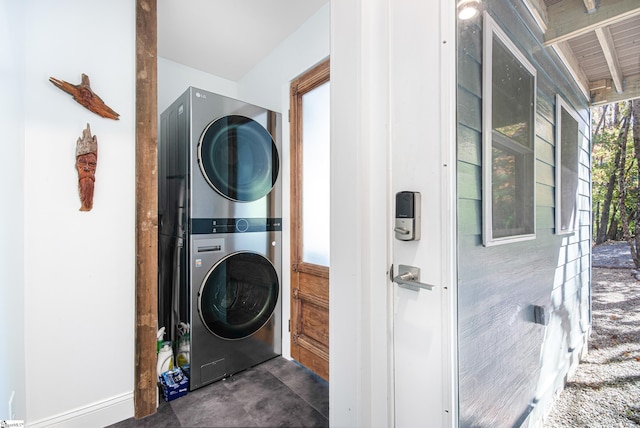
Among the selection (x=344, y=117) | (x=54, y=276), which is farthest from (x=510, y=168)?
(x=54, y=276)

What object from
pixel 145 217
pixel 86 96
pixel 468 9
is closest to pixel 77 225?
pixel 145 217

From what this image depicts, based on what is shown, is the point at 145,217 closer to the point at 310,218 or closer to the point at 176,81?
the point at 310,218

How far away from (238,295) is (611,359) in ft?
6.20

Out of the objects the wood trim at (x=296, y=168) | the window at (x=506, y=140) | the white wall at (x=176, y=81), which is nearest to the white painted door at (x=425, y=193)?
the window at (x=506, y=140)

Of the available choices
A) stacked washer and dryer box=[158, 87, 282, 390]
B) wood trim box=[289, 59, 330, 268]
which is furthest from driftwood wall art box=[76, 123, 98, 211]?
wood trim box=[289, 59, 330, 268]

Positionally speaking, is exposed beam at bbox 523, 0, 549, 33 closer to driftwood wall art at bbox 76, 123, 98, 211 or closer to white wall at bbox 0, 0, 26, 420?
white wall at bbox 0, 0, 26, 420

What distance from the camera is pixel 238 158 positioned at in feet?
6.72

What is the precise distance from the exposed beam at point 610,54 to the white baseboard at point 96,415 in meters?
2.40

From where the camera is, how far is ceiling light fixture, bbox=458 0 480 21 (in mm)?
799

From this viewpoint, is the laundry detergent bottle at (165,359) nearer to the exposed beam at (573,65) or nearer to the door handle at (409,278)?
the door handle at (409,278)

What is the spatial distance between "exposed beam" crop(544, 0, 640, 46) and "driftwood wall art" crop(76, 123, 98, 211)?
195 centimetres

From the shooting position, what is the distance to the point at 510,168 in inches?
34.3

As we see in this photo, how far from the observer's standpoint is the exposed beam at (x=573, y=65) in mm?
736

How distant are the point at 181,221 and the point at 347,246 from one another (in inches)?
55.7
